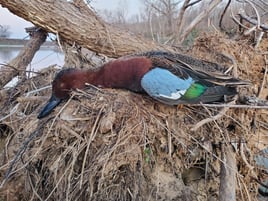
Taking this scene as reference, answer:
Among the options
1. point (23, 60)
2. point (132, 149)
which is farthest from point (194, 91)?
point (23, 60)

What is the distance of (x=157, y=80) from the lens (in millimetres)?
1412

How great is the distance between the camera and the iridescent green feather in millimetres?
1454

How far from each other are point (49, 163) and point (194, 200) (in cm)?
65

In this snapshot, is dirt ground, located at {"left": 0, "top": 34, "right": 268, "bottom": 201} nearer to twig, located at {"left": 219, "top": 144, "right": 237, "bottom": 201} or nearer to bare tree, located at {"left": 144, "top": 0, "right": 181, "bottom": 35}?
twig, located at {"left": 219, "top": 144, "right": 237, "bottom": 201}

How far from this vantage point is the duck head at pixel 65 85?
1533mm

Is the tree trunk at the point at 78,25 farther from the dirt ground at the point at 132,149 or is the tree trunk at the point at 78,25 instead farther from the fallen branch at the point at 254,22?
the dirt ground at the point at 132,149

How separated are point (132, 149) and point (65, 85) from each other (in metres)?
0.44

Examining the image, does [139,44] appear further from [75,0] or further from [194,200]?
[194,200]

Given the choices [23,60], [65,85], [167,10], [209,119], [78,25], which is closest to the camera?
[209,119]

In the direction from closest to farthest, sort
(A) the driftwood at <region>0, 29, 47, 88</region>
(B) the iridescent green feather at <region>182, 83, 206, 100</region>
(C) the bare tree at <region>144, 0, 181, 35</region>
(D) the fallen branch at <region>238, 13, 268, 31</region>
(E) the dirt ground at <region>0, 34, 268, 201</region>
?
(E) the dirt ground at <region>0, 34, 268, 201</region>, (B) the iridescent green feather at <region>182, 83, 206, 100</region>, (D) the fallen branch at <region>238, 13, 268, 31</region>, (A) the driftwood at <region>0, 29, 47, 88</region>, (C) the bare tree at <region>144, 0, 181, 35</region>

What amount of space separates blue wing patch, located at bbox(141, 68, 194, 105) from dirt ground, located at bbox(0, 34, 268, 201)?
0.07 meters

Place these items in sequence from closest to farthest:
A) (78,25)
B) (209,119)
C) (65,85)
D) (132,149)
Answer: (132,149) → (209,119) → (65,85) → (78,25)

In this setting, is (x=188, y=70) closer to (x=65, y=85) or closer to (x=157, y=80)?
(x=157, y=80)

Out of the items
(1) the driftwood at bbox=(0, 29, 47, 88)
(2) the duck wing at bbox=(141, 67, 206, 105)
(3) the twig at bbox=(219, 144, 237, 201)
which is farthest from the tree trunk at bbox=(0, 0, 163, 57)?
(3) the twig at bbox=(219, 144, 237, 201)
